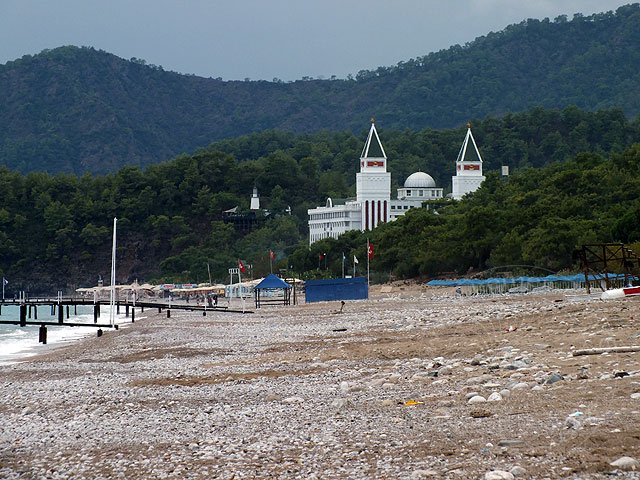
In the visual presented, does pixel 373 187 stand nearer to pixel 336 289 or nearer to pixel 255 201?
pixel 255 201

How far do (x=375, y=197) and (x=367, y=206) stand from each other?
2452mm

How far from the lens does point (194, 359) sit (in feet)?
87.4

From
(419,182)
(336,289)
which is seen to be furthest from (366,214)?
(336,289)

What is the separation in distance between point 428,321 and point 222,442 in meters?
20.8

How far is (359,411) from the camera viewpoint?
48.0ft

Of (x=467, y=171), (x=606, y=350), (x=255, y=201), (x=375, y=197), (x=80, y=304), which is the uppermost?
(x=467, y=171)

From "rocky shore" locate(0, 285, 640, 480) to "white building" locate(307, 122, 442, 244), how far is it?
138382 mm

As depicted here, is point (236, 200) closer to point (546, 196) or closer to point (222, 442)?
point (546, 196)

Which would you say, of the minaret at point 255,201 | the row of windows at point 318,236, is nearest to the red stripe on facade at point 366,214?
the row of windows at point 318,236

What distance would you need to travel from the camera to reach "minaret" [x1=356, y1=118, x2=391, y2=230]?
164 meters

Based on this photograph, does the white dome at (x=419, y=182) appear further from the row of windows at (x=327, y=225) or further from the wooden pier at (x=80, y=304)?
the wooden pier at (x=80, y=304)

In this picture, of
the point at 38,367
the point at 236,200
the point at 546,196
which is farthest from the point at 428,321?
the point at 236,200

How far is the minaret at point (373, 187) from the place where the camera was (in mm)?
164375

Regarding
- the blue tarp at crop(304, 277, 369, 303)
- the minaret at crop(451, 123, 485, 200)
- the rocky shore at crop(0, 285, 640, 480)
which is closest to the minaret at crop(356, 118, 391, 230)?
the minaret at crop(451, 123, 485, 200)
